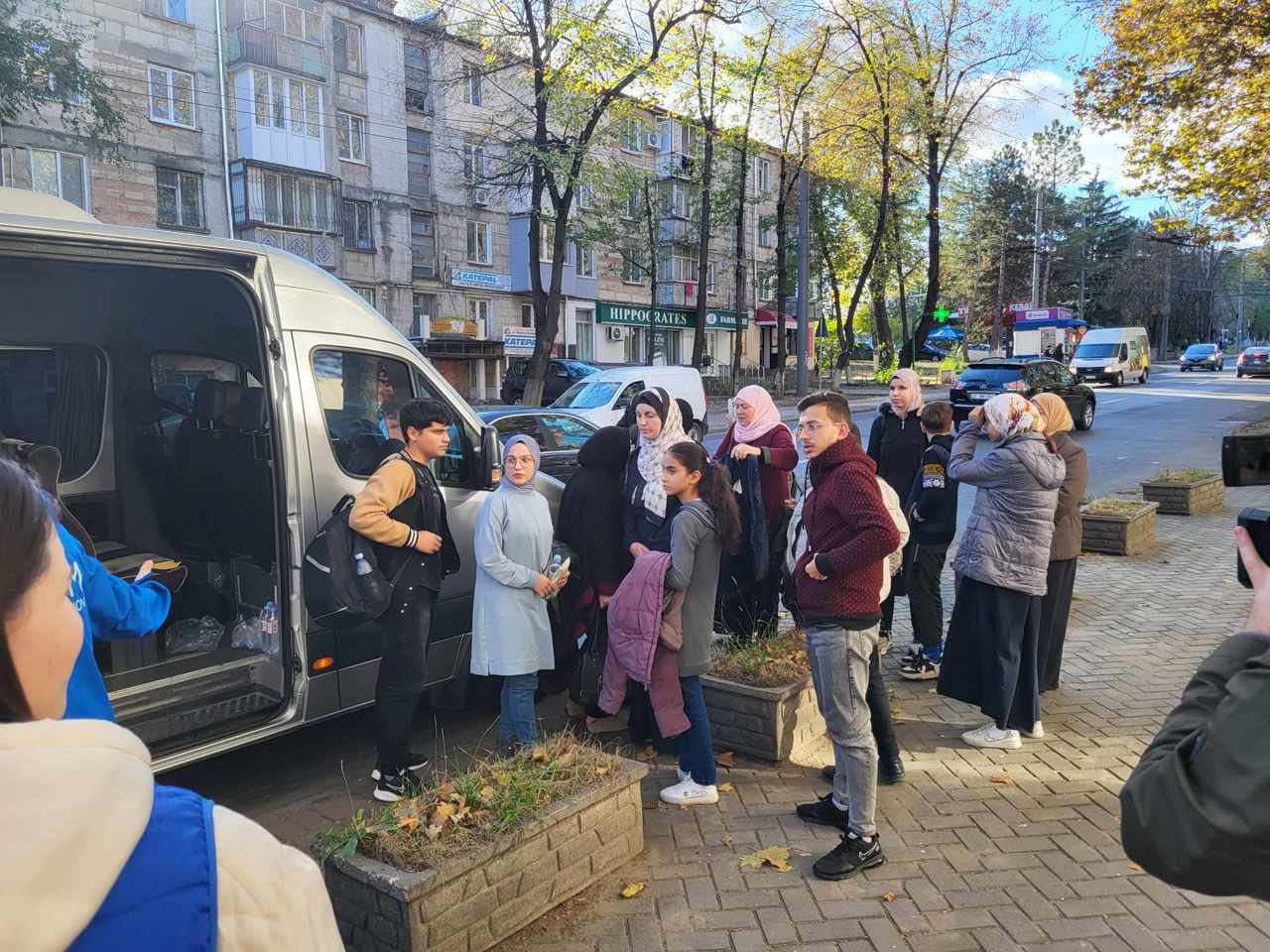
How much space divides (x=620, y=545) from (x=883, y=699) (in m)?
1.57

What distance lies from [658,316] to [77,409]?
40.2 meters

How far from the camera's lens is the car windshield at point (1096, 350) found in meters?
38.1

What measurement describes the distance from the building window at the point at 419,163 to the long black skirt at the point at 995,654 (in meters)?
Result: 35.4

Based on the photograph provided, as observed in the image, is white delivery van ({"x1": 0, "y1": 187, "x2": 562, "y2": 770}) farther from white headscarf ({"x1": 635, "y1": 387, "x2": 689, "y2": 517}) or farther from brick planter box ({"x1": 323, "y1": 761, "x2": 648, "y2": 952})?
brick planter box ({"x1": 323, "y1": 761, "x2": 648, "y2": 952})

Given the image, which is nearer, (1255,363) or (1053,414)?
(1053,414)

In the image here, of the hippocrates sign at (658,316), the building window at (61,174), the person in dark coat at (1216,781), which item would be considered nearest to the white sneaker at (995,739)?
the person in dark coat at (1216,781)

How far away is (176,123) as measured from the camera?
29.2 m

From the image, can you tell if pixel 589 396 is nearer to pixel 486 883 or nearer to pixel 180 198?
pixel 486 883

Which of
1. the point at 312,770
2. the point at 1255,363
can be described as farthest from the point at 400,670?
the point at 1255,363

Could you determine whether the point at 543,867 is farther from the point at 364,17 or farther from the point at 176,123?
the point at 364,17

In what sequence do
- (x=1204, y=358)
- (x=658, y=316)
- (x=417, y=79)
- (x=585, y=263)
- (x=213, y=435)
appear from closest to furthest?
(x=213, y=435) < (x=417, y=79) < (x=585, y=263) < (x=658, y=316) < (x=1204, y=358)

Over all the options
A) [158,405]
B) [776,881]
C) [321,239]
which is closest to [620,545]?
[776,881]

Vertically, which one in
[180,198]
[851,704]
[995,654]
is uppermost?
[180,198]

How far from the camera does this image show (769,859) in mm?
3752
